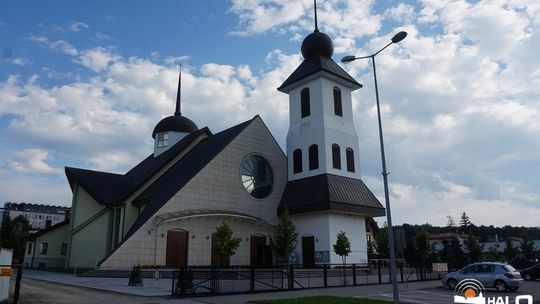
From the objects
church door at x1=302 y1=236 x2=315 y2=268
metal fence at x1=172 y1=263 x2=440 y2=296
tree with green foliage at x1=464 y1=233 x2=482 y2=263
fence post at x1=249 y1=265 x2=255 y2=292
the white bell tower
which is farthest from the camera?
tree with green foliage at x1=464 y1=233 x2=482 y2=263

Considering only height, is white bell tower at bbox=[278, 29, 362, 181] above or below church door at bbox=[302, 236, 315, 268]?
above

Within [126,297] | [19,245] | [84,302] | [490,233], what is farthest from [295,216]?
[490,233]

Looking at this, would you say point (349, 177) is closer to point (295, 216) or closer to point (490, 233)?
point (295, 216)

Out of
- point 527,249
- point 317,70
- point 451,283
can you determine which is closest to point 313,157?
point 317,70

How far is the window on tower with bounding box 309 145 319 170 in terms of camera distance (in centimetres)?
3553

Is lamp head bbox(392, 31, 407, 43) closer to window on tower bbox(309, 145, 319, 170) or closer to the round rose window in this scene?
window on tower bbox(309, 145, 319, 170)

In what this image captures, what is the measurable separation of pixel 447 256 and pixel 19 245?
58875 mm

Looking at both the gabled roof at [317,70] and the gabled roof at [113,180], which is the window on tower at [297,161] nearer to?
the gabled roof at [317,70]

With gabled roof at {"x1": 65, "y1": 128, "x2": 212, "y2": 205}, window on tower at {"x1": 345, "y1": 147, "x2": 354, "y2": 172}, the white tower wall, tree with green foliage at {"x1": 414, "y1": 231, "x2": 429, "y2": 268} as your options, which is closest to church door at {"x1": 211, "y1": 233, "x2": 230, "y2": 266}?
gabled roof at {"x1": 65, "y1": 128, "x2": 212, "y2": 205}

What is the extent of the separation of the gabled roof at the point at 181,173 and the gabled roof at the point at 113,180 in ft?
→ 3.09

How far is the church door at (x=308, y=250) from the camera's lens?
32.9 metres

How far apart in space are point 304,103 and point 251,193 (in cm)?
949

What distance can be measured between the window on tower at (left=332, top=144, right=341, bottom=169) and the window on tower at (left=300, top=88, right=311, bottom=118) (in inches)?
158

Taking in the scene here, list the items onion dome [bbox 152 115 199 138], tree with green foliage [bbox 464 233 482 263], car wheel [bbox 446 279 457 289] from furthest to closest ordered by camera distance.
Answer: onion dome [bbox 152 115 199 138]
tree with green foliage [bbox 464 233 482 263]
car wheel [bbox 446 279 457 289]
